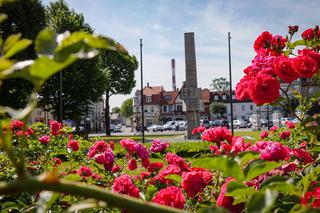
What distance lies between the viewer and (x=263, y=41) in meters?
2.28

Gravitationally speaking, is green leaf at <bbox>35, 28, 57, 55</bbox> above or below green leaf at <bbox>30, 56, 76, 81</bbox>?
above

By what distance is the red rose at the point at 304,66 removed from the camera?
68.8 inches

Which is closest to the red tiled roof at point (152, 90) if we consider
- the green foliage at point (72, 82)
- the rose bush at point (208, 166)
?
the green foliage at point (72, 82)

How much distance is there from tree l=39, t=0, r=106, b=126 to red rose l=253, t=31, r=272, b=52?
79.8ft

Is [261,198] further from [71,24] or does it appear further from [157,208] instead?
[71,24]

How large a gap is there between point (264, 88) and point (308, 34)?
2.37ft

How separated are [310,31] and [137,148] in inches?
49.8

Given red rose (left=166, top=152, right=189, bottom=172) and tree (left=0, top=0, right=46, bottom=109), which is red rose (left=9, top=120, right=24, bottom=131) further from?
tree (left=0, top=0, right=46, bottom=109)

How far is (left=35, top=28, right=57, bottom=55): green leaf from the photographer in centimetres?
52

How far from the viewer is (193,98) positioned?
995 inches

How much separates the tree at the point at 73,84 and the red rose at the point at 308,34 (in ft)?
80.4

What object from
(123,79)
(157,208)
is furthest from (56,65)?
(123,79)

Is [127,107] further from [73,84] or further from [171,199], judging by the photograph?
[171,199]

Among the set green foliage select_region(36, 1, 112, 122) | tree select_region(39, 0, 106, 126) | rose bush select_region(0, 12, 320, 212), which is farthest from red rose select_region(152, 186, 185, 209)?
tree select_region(39, 0, 106, 126)
